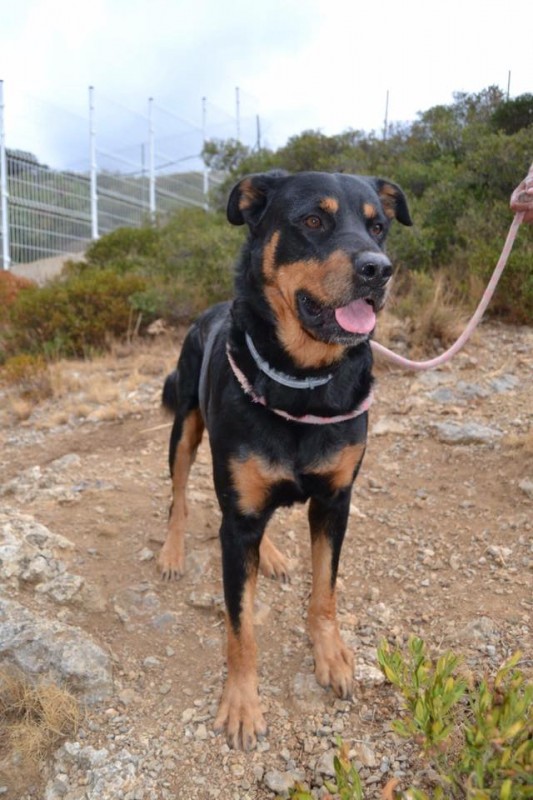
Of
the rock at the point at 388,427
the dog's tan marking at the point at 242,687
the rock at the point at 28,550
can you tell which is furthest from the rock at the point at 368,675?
the rock at the point at 388,427

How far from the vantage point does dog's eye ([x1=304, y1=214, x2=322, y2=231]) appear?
2588mm

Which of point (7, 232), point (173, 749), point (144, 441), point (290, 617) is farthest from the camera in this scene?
point (7, 232)

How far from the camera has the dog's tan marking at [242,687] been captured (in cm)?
256

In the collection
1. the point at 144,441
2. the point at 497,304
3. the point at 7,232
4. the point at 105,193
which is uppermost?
the point at 105,193

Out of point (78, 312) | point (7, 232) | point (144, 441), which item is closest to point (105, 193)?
point (7, 232)

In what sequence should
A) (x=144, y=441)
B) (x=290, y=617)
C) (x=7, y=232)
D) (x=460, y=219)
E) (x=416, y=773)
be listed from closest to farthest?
(x=416, y=773) → (x=290, y=617) → (x=144, y=441) → (x=460, y=219) → (x=7, y=232)

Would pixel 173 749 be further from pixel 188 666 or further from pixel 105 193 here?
pixel 105 193

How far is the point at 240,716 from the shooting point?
8.45ft

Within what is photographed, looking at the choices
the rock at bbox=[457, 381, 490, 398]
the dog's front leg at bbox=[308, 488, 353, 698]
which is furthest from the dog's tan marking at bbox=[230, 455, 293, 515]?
the rock at bbox=[457, 381, 490, 398]

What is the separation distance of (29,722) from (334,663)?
4.08ft

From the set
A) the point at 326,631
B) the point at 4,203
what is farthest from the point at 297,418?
the point at 4,203

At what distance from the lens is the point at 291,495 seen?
262cm

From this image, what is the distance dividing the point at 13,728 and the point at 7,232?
17846 mm

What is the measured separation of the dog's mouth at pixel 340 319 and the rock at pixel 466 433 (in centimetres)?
240
